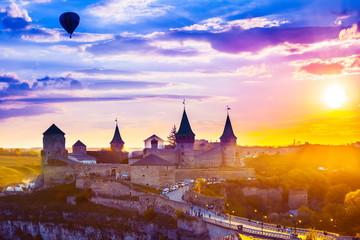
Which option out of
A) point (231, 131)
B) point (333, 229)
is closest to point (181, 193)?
point (333, 229)

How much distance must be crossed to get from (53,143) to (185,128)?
19.9 meters

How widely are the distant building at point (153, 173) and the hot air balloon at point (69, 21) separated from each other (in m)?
18.7

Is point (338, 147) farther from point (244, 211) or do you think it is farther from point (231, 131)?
point (244, 211)

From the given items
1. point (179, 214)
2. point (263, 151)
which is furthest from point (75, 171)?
point (263, 151)

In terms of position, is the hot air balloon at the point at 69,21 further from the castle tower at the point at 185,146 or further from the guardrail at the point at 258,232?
the guardrail at the point at 258,232

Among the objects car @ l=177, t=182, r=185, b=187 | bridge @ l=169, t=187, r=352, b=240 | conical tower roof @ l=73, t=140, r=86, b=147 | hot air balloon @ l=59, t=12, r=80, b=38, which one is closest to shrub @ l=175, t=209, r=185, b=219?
bridge @ l=169, t=187, r=352, b=240

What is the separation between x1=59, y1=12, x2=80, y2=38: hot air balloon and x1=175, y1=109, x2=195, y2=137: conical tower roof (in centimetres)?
2366

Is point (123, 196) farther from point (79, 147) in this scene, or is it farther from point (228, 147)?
point (79, 147)

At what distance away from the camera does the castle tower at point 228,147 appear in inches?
3159

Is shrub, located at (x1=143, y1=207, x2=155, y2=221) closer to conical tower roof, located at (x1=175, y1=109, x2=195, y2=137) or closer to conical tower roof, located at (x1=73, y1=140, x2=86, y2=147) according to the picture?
conical tower roof, located at (x1=175, y1=109, x2=195, y2=137)

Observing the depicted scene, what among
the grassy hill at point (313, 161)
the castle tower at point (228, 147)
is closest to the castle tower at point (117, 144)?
the castle tower at point (228, 147)

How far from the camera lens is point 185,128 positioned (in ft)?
255

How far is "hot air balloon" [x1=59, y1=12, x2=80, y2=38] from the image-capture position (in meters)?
62.2

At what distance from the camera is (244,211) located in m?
63.9
